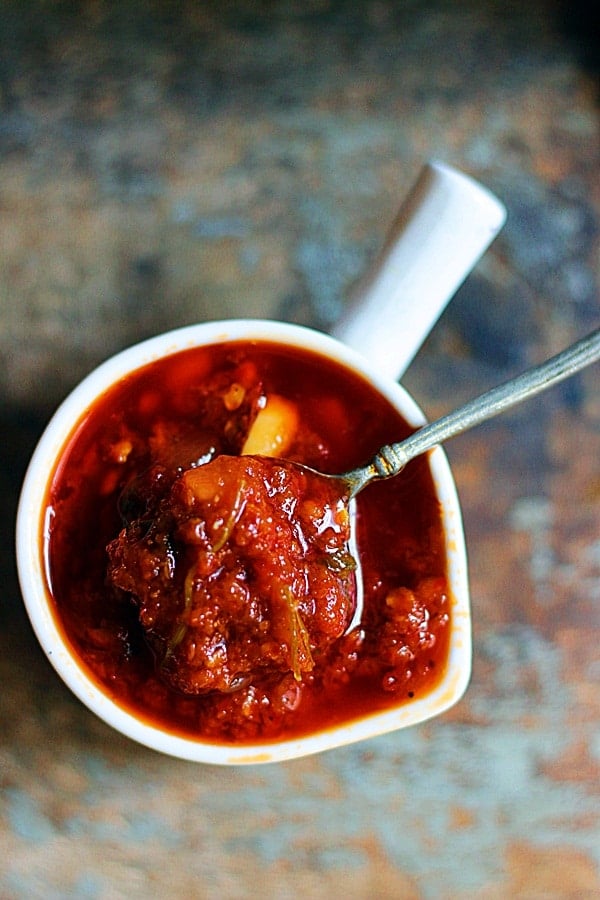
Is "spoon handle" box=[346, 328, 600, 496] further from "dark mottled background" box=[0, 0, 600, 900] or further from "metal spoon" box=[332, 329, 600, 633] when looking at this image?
"dark mottled background" box=[0, 0, 600, 900]

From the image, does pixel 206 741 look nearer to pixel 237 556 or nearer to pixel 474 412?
pixel 237 556

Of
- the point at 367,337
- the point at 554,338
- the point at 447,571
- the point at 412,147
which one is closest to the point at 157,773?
the point at 447,571

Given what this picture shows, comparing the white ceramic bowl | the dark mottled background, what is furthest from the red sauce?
the dark mottled background

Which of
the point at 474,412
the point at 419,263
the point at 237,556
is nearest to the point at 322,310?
the point at 419,263

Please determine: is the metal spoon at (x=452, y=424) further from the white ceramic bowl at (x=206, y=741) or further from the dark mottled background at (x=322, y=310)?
the dark mottled background at (x=322, y=310)

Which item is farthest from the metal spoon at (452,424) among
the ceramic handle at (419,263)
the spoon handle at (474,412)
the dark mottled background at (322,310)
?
the dark mottled background at (322,310)
